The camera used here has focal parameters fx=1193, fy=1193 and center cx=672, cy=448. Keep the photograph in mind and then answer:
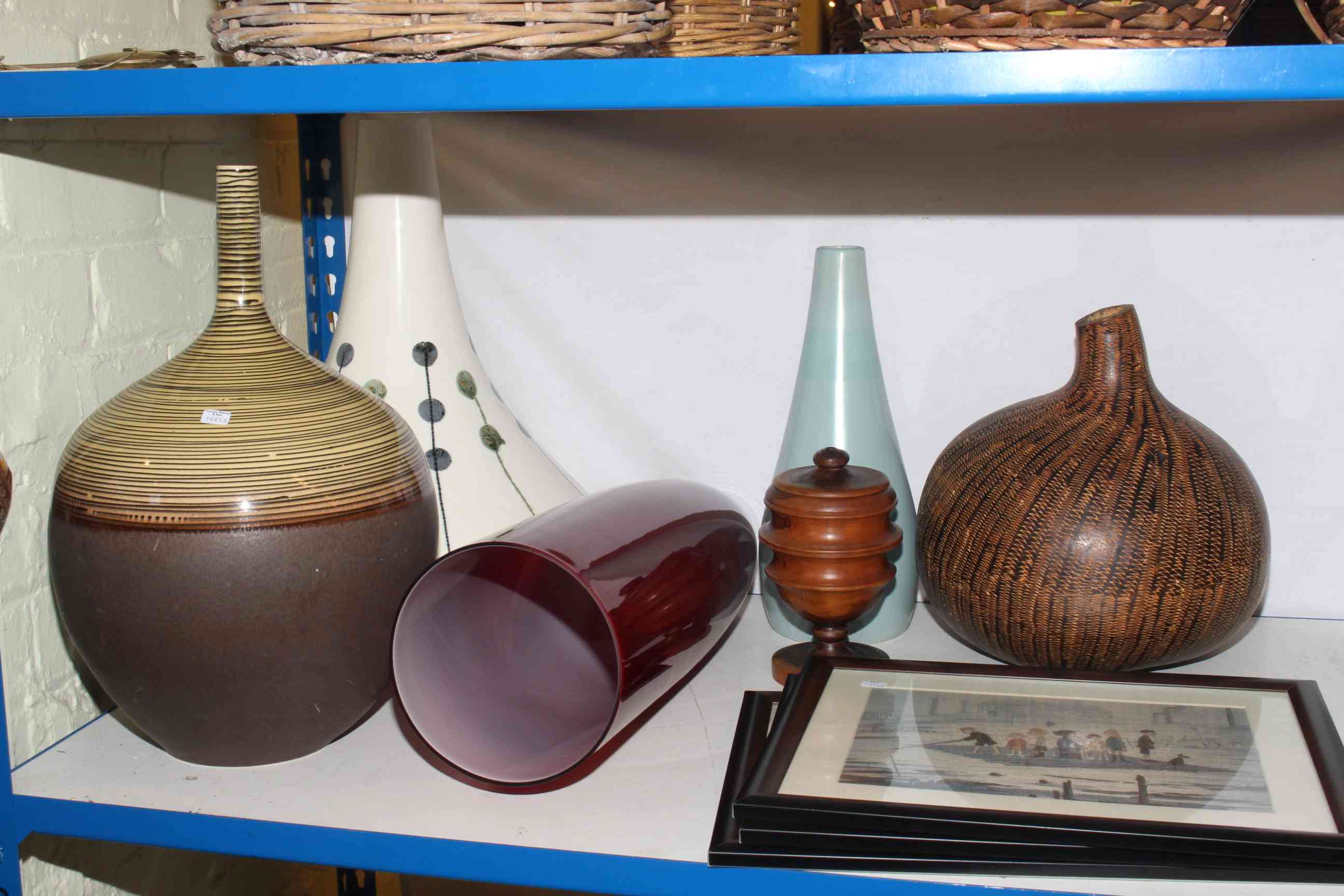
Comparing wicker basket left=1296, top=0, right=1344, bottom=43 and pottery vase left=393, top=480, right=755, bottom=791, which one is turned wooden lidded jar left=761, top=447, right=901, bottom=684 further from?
wicker basket left=1296, top=0, right=1344, bottom=43

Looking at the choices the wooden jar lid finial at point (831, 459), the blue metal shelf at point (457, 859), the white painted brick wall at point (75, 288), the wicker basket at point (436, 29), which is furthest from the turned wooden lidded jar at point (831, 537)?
the white painted brick wall at point (75, 288)

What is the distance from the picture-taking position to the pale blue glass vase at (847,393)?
96 cm

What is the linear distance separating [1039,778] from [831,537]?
0.20m

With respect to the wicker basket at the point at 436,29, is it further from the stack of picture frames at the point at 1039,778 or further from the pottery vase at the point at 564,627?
the stack of picture frames at the point at 1039,778

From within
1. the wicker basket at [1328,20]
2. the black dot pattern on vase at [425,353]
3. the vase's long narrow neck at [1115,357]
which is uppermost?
the wicker basket at [1328,20]

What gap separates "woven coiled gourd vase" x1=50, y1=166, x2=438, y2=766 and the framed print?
280 mm

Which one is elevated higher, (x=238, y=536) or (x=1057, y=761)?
Result: (x=238, y=536)


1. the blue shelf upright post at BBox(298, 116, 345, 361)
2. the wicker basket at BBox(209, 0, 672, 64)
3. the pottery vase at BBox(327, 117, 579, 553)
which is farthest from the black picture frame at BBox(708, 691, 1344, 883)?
the blue shelf upright post at BBox(298, 116, 345, 361)

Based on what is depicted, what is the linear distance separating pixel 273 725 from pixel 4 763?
0.19 metres

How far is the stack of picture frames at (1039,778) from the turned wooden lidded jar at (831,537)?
0.06 metres

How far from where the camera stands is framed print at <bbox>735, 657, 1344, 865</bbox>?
0.67 m

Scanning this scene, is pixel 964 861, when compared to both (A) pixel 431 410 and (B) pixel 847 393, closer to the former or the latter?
(B) pixel 847 393

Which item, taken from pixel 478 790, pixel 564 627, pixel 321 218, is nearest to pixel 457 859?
pixel 478 790

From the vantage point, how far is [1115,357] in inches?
33.1
